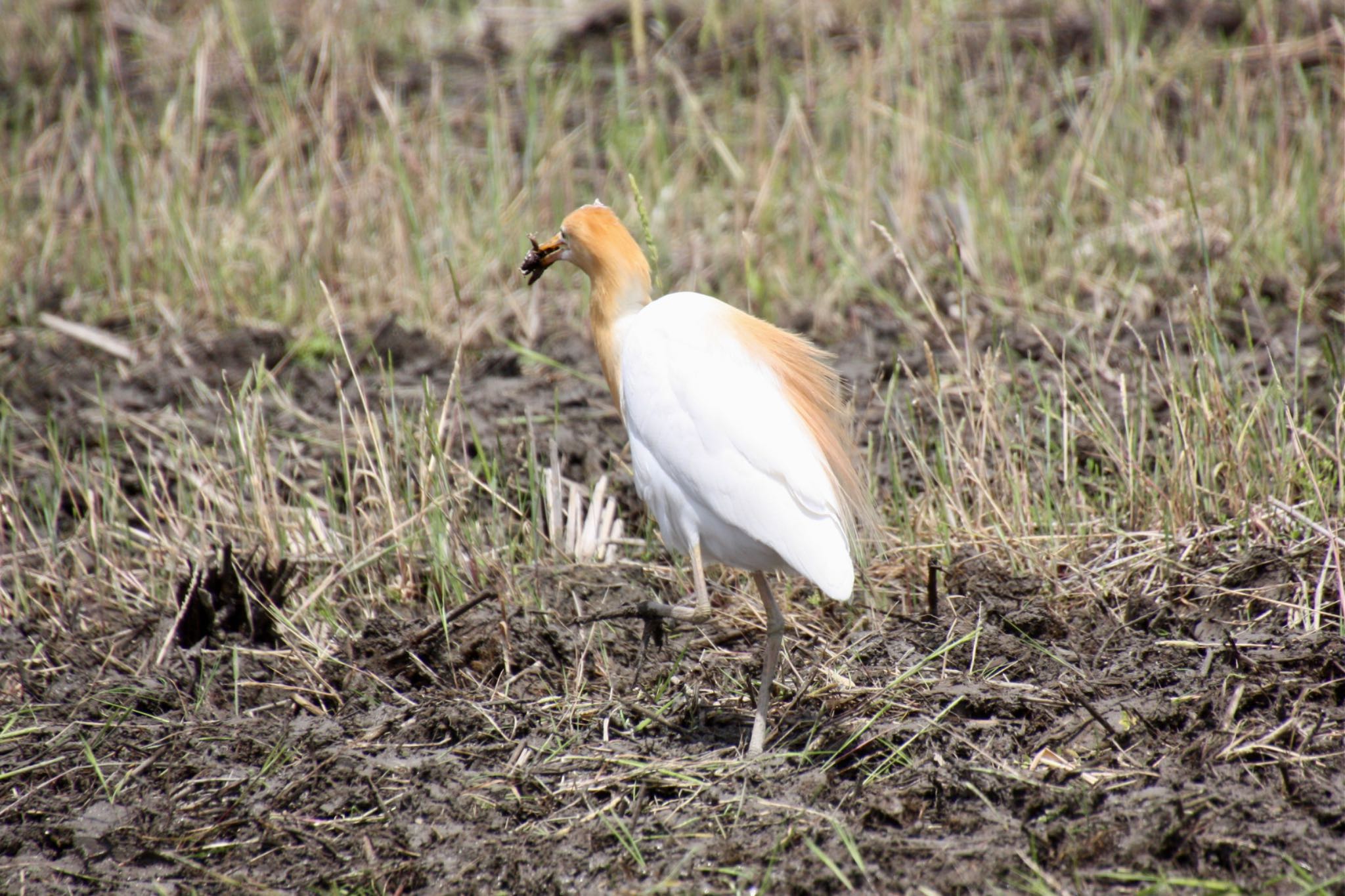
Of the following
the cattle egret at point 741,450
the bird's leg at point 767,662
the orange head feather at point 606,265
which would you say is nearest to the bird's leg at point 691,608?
the cattle egret at point 741,450

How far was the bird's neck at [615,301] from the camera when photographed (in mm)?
3242

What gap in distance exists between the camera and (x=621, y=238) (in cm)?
323

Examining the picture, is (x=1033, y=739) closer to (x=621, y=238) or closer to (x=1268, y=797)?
(x=1268, y=797)

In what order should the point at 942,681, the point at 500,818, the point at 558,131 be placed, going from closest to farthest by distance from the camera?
the point at 500,818 < the point at 942,681 < the point at 558,131

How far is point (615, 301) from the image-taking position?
3.27 m

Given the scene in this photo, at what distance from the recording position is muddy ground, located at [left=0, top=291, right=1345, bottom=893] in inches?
91.4

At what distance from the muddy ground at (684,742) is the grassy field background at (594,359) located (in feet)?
0.06

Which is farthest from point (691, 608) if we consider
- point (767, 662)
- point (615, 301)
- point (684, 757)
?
point (615, 301)

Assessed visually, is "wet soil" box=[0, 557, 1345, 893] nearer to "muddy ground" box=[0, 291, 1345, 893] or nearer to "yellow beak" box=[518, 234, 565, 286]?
"muddy ground" box=[0, 291, 1345, 893]

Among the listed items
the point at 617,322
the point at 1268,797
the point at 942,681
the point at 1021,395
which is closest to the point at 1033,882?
the point at 1268,797

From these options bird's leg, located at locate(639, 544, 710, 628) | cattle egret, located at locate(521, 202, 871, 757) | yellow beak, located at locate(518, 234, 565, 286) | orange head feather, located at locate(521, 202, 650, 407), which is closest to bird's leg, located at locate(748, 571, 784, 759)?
cattle egret, located at locate(521, 202, 871, 757)

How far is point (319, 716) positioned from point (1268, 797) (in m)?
2.10

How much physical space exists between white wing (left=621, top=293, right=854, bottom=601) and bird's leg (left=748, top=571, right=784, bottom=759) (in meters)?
0.10

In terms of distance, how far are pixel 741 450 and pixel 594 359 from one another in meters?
2.23
